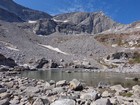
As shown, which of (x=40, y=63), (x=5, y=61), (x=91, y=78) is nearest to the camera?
(x=91, y=78)

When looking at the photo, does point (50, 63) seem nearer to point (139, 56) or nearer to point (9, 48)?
point (9, 48)

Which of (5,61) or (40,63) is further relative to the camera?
(40,63)

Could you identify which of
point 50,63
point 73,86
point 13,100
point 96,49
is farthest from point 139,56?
point 13,100

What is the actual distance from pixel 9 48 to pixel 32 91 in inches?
3027

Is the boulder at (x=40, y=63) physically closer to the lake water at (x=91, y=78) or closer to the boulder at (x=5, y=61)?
the boulder at (x=5, y=61)

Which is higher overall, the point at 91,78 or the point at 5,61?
the point at 5,61

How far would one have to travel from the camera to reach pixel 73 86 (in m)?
24.9

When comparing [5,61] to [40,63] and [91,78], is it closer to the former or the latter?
[40,63]

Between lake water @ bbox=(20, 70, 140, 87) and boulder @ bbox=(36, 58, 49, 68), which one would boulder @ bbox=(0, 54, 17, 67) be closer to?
boulder @ bbox=(36, 58, 49, 68)

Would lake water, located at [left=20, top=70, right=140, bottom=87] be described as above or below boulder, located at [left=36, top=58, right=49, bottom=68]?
below

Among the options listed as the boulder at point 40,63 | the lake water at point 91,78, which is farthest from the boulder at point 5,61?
the lake water at point 91,78

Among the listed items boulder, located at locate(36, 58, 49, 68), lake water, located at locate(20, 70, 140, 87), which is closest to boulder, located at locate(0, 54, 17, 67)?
boulder, located at locate(36, 58, 49, 68)

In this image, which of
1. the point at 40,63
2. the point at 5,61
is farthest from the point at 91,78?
the point at 40,63

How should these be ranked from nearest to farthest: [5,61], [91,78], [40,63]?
[91,78] → [5,61] → [40,63]
